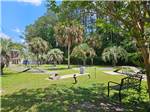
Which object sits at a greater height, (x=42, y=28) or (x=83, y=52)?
(x=42, y=28)

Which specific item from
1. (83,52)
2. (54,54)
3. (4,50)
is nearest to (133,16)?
(4,50)

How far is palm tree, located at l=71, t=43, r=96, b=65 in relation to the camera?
48.0m

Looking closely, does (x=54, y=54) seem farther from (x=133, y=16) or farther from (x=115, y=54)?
(x=133, y=16)

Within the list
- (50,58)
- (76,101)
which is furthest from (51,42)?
(76,101)

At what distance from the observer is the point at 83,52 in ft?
160

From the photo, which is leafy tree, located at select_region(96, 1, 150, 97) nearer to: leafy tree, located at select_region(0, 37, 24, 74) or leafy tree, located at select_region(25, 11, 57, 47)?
leafy tree, located at select_region(0, 37, 24, 74)

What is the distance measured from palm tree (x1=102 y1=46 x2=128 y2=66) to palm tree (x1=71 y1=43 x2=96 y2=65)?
3.61 m

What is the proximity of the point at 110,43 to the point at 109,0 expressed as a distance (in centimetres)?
4441

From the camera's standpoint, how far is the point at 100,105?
30.7 feet

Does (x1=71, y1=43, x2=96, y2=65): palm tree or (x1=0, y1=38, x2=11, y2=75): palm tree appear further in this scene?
(x1=71, y1=43, x2=96, y2=65): palm tree

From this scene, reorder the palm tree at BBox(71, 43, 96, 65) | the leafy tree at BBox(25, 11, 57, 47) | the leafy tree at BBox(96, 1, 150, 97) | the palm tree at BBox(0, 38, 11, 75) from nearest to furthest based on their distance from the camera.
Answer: the leafy tree at BBox(96, 1, 150, 97) < the palm tree at BBox(0, 38, 11, 75) < the palm tree at BBox(71, 43, 96, 65) < the leafy tree at BBox(25, 11, 57, 47)

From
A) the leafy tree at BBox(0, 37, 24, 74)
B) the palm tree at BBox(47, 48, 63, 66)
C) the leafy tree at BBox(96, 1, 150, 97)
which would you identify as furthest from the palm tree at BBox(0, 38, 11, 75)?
the palm tree at BBox(47, 48, 63, 66)

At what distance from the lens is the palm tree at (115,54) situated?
45203 millimetres

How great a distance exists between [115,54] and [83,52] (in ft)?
19.8
